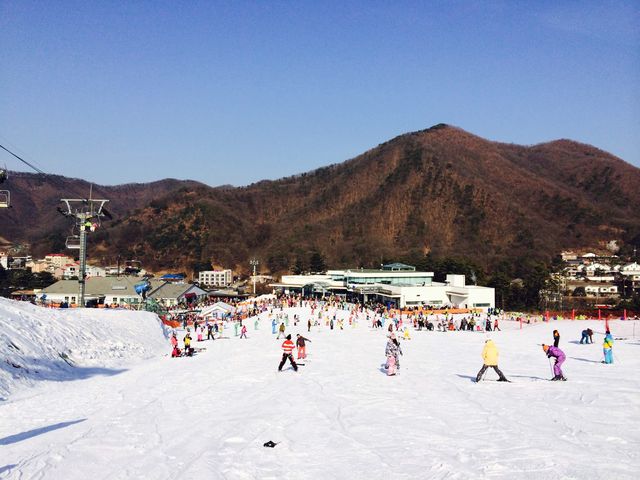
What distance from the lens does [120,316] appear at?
22.4 meters

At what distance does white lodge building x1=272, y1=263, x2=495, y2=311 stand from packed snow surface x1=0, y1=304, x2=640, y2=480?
39854mm

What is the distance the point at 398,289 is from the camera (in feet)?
183

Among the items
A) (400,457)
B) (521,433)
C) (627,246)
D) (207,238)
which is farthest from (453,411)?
(627,246)

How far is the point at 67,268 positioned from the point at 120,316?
108 metres

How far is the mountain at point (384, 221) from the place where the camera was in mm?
132625

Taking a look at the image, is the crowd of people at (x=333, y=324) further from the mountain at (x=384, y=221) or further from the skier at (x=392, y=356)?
the mountain at (x=384, y=221)

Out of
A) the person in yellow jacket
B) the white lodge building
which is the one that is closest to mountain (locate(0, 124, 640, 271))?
the white lodge building

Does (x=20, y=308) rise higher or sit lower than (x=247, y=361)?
higher

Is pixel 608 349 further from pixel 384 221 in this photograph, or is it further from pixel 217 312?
pixel 384 221

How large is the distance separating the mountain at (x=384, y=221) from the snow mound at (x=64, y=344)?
92962 mm

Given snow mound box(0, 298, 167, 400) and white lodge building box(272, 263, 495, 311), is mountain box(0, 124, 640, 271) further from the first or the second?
snow mound box(0, 298, 167, 400)

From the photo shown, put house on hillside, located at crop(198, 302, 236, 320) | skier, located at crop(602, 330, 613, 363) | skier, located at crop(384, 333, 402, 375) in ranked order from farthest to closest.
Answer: house on hillside, located at crop(198, 302, 236, 320)
skier, located at crop(602, 330, 613, 363)
skier, located at crop(384, 333, 402, 375)

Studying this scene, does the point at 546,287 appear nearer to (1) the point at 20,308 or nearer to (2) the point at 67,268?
(1) the point at 20,308

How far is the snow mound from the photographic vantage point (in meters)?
13.6
